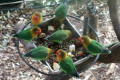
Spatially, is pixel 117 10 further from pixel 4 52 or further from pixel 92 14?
pixel 4 52

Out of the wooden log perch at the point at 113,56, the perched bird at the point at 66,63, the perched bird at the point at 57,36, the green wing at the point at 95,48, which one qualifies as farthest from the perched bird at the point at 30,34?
the wooden log perch at the point at 113,56

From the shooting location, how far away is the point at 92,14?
5.18 ft

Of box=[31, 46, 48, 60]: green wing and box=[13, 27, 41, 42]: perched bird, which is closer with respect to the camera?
box=[31, 46, 48, 60]: green wing

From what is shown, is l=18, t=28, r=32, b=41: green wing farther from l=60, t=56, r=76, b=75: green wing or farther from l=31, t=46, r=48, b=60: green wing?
l=60, t=56, r=76, b=75: green wing

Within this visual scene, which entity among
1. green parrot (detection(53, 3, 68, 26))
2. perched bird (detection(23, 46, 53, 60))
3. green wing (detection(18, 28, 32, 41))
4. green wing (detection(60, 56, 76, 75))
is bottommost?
green wing (detection(60, 56, 76, 75))

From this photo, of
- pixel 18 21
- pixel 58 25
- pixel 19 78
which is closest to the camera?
pixel 58 25

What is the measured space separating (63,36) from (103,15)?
158 centimetres

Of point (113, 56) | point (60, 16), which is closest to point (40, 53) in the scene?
point (60, 16)

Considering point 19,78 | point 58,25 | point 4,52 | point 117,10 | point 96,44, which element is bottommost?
point 19,78

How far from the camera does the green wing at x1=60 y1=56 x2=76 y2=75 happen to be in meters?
1.24

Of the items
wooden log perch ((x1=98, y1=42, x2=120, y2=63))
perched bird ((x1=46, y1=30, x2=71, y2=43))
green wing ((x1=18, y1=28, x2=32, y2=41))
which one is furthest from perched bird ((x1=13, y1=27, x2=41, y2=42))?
wooden log perch ((x1=98, y1=42, x2=120, y2=63))

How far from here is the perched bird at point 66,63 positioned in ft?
4.08

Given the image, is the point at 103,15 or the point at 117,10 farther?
the point at 103,15

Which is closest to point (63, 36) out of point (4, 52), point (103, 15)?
point (4, 52)
